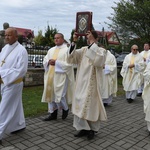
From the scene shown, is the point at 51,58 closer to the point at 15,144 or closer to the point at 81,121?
the point at 81,121

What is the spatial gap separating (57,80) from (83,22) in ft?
6.02

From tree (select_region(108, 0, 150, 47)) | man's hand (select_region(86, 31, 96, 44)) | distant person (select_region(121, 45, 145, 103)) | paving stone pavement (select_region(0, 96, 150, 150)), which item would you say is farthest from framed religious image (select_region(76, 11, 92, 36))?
tree (select_region(108, 0, 150, 47))

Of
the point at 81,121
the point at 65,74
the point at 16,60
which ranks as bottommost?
the point at 81,121

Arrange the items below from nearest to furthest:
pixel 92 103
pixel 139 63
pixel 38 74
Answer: pixel 92 103 < pixel 139 63 < pixel 38 74

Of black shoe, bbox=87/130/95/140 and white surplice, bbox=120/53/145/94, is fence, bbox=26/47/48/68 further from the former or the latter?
black shoe, bbox=87/130/95/140

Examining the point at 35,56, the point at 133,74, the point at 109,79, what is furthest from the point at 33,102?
the point at 133,74

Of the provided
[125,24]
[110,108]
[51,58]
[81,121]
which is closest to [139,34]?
[125,24]

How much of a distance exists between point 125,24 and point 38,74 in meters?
10.9

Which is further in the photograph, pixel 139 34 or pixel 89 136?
pixel 139 34

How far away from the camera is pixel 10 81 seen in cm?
445

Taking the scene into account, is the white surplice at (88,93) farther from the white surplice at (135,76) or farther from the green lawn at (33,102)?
the white surplice at (135,76)

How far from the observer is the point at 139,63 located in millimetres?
9078

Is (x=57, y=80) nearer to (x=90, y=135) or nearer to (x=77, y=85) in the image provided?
(x=77, y=85)

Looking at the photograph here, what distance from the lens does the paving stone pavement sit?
450cm
